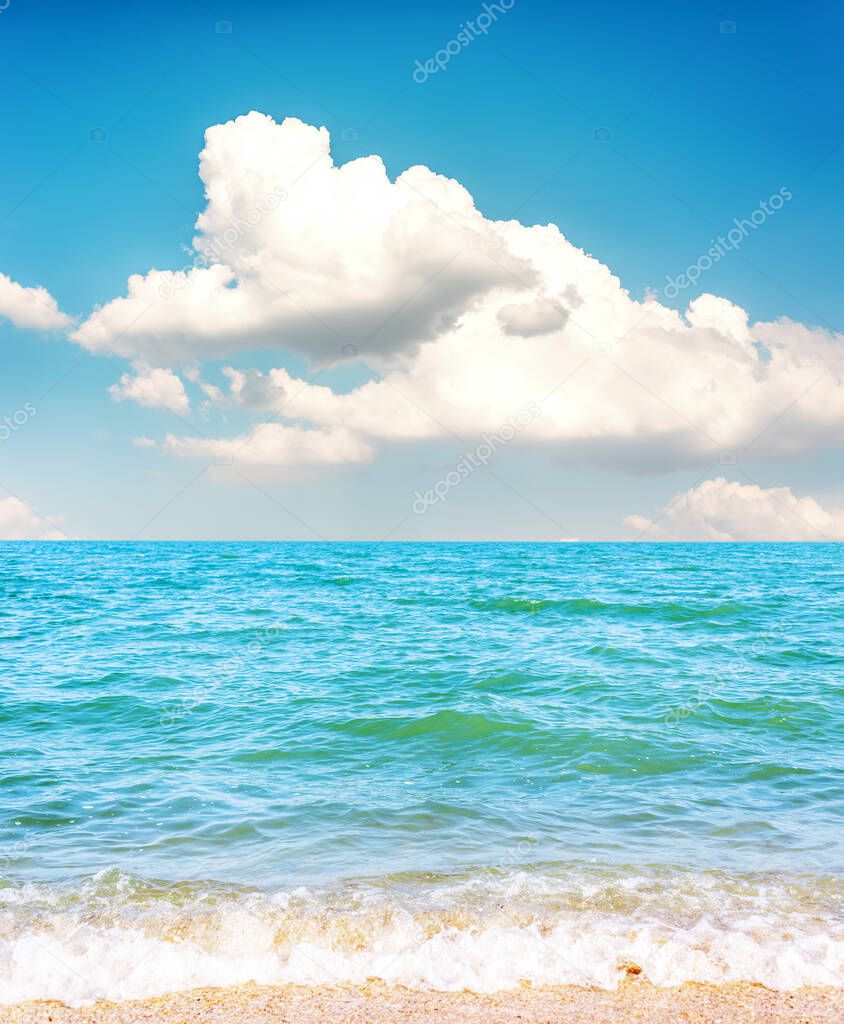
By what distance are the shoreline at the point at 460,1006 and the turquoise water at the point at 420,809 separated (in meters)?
0.21

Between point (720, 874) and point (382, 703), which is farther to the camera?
point (382, 703)

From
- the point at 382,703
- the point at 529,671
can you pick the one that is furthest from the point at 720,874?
the point at 529,671

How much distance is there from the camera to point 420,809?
27.0 feet

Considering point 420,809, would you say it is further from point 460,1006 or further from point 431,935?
point 460,1006

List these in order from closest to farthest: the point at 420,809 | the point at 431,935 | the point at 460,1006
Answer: the point at 460,1006, the point at 431,935, the point at 420,809

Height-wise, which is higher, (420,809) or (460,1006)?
(420,809)

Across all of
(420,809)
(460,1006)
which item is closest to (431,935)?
(460,1006)

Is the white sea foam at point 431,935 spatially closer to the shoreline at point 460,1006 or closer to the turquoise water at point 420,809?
the turquoise water at point 420,809

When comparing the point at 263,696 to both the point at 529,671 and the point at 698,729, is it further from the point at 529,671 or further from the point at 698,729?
the point at 698,729

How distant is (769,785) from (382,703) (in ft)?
21.3

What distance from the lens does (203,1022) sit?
4.40 m

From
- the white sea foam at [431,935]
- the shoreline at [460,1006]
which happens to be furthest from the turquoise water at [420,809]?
the shoreline at [460,1006]

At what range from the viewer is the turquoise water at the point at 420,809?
5367mm

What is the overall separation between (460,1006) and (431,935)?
3.07ft
